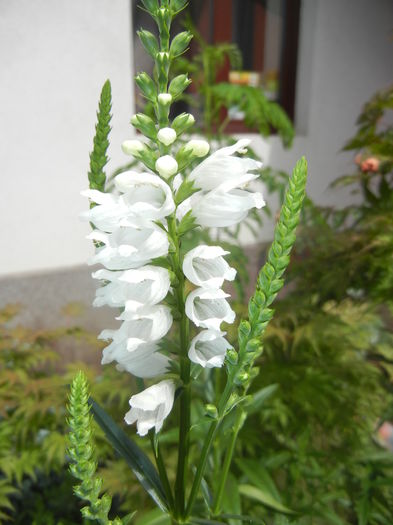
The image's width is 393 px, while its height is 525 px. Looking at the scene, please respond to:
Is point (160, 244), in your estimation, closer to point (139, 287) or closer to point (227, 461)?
point (139, 287)

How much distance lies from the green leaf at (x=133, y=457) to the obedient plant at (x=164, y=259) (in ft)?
0.05

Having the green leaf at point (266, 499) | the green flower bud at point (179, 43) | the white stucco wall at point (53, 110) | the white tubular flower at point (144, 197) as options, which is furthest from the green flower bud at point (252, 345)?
the white stucco wall at point (53, 110)

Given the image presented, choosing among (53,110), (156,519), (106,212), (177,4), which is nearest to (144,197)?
(106,212)

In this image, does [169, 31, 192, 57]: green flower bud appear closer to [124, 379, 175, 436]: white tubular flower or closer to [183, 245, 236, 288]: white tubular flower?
[183, 245, 236, 288]: white tubular flower

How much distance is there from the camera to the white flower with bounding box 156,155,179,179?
1.00ft

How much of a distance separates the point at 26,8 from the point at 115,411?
4.22ft

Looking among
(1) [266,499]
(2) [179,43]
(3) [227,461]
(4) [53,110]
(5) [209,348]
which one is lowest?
(1) [266,499]

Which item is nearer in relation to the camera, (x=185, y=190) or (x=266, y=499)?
(x=185, y=190)

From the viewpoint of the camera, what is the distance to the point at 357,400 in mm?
1002

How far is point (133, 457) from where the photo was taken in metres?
Result: 0.38

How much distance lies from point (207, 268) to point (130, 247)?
0.07m

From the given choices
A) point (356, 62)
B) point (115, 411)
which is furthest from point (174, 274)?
point (356, 62)

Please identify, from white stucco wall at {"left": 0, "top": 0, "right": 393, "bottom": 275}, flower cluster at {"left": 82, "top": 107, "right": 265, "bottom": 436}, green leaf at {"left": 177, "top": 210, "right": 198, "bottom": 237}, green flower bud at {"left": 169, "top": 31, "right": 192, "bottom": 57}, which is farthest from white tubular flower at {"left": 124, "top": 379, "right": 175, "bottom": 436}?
white stucco wall at {"left": 0, "top": 0, "right": 393, "bottom": 275}

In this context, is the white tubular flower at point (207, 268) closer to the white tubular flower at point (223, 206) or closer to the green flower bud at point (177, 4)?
the white tubular flower at point (223, 206)
